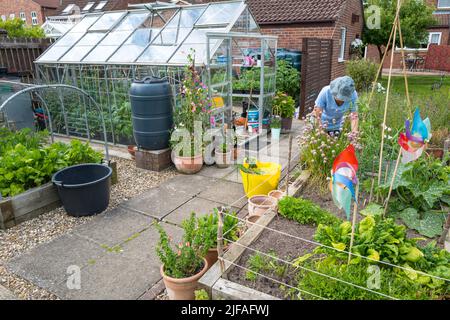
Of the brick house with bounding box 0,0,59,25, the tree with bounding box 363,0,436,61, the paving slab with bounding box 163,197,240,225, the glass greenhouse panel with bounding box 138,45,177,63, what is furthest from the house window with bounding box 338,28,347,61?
the brick house with bounding box 0,0,59,25

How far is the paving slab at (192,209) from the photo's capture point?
3.97 meters

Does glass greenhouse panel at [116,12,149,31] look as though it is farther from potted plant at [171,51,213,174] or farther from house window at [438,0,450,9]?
house window at [438,0,450,9]

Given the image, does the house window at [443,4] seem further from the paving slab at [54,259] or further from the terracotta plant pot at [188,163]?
the paving slab at [54,259]

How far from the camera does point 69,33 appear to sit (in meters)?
7.84

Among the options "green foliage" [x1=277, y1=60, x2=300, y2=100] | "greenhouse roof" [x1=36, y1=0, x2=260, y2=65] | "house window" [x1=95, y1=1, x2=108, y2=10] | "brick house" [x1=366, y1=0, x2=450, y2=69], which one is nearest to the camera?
"greenhouse roof" [x1=36, y1=0, x2=260, y2=65]

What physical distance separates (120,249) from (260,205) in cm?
154

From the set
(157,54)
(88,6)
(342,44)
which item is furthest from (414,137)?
(88,6)

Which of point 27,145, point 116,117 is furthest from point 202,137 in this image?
point 27,145

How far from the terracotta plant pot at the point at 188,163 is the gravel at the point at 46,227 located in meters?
0.20

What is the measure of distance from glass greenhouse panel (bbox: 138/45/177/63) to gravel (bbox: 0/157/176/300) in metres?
2.00

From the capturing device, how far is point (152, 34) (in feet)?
22.0

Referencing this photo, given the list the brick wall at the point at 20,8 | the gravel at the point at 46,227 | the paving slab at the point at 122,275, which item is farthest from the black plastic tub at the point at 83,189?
the brick wall at the point at 20,8

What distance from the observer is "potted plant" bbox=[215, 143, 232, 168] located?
550cm

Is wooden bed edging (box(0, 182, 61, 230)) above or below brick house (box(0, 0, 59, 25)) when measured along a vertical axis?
below
